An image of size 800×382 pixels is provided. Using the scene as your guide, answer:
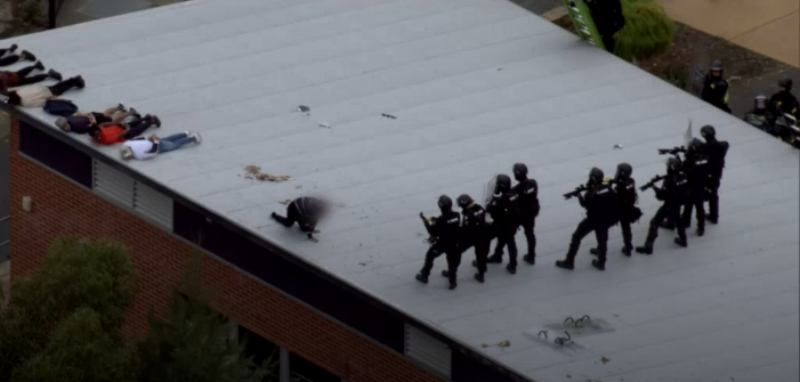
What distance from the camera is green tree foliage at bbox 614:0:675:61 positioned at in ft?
91.8

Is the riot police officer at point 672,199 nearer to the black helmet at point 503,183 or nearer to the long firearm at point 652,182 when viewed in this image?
the long firearm at point 652,182

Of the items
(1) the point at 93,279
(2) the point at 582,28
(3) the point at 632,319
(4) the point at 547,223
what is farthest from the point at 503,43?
(1) the point at 93,279

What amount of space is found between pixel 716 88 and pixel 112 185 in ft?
27.3

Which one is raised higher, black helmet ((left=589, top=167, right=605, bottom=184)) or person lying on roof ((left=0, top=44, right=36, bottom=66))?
black helmet ((left=589, top=167, right=605, bottom=184))

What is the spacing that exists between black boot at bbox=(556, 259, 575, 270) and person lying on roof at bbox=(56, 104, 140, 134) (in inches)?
249

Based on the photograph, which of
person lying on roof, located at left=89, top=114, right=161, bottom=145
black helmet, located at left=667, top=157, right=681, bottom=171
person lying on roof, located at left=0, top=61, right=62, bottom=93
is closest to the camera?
black helmet, located at left=667, top=157, right=681, bottom=171

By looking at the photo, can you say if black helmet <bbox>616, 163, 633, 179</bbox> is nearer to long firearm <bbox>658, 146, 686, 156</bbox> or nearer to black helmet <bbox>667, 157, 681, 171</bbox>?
black helmet <bbox>667, 157, 681, 171</bbox>

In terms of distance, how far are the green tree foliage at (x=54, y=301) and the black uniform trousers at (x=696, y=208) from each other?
7.01 meters

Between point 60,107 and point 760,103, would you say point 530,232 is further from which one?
point 60,107

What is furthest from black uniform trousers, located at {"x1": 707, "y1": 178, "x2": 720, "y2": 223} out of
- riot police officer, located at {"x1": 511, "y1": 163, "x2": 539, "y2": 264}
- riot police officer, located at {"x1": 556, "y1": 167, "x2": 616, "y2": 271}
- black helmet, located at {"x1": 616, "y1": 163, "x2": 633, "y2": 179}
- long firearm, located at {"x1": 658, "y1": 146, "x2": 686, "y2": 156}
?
riot police officer, located at {"x1": 511, "y1": 163, "x2": 539, "y2": 264}

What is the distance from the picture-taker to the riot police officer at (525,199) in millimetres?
19859

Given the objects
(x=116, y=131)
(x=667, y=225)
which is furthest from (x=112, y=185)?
(x=667, y=225)

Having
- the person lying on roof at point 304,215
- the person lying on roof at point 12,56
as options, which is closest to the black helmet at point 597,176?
the person lying on roof at point 304,215

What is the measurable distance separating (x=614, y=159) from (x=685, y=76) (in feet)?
20.5
